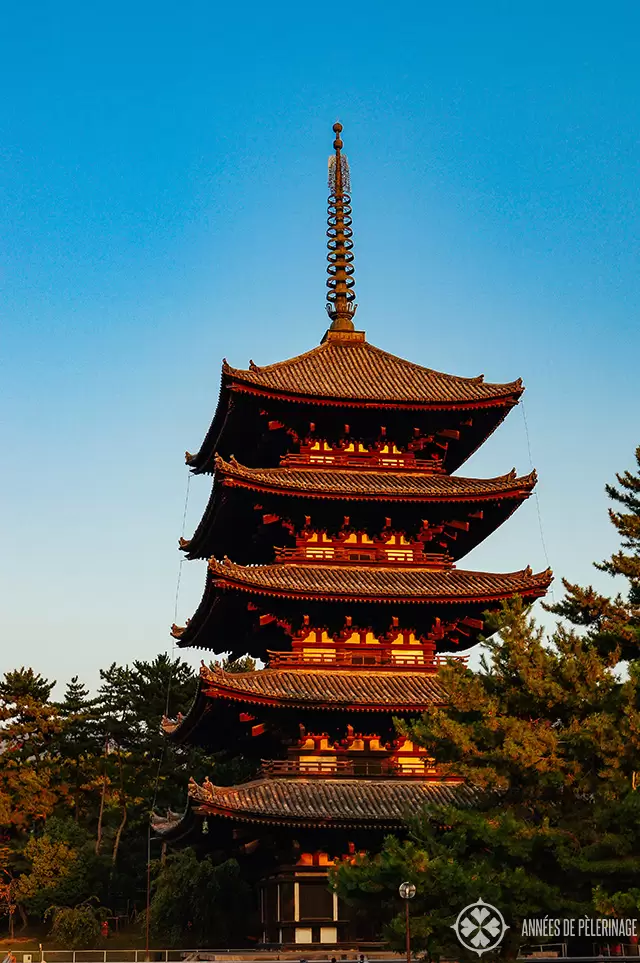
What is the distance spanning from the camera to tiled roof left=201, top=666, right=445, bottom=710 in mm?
37875

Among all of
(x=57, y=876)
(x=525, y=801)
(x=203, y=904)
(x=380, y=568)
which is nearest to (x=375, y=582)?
(x=380, y=568)

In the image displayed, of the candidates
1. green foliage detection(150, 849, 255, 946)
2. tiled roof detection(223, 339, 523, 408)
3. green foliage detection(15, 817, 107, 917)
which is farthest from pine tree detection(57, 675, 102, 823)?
tiled roof detection(223, 339, 523, 408)

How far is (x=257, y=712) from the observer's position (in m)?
39.0

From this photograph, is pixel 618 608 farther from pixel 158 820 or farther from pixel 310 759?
pixel 158 820

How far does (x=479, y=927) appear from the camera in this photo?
91.7 feet

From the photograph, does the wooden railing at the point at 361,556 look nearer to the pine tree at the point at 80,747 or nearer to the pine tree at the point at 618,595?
the pine tree at the point at 618,595

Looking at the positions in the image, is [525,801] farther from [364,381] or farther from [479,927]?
[364,381]

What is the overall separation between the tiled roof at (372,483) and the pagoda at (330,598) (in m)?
0.07

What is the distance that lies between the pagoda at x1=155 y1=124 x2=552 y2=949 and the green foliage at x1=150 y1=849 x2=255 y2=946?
529cm

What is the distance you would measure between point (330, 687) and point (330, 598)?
9.04ft

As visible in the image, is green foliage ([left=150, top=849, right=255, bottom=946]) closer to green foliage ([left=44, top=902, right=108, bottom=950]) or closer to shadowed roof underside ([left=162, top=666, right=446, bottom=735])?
green foliage ([left=44, top=902, right=108, bottom=950])

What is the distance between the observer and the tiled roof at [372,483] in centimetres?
4112

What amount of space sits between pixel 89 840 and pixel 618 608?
46.7m

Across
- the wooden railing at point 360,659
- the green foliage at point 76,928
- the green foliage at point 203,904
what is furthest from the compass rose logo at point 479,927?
the green foliage at point 76,928
